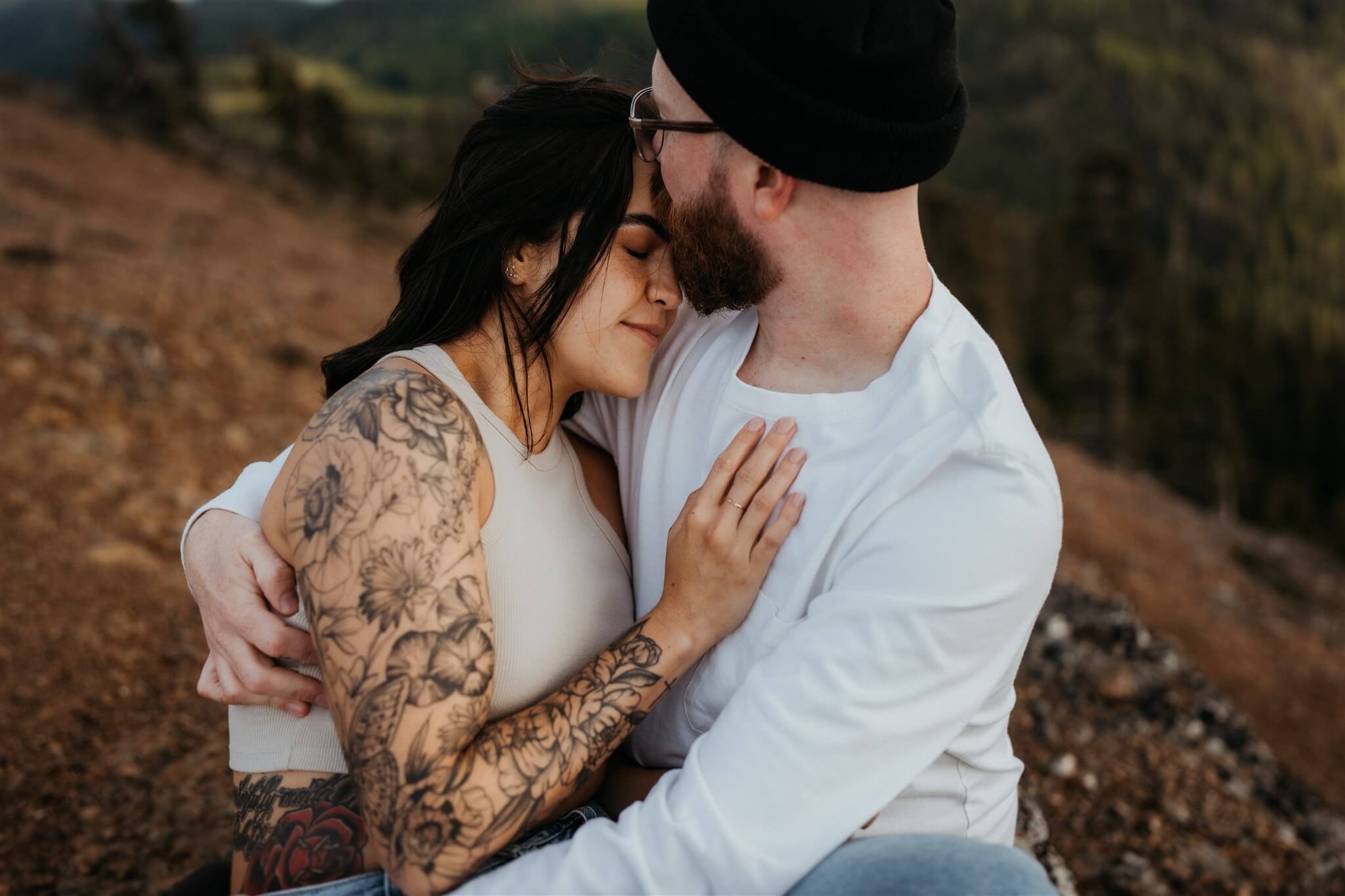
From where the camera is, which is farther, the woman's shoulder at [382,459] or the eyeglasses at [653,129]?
the eyeglasses at [653,129]

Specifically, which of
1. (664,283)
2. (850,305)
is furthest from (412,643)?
(850,305)

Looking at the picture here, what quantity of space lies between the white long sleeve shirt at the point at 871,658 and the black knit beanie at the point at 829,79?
389mm

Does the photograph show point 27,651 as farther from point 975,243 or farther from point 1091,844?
point 975,243

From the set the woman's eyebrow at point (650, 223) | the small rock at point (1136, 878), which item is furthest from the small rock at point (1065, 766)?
the woman's eyebrow at point (650, 223)

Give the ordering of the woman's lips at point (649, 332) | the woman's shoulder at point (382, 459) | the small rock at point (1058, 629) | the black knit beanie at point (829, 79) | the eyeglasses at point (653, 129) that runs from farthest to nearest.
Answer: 1. the small rock at point (1058, 629)
2. the woman's lips at point (649, 332)
3. the eyeglasses at point (653, 129)
4. the black knit beanie at point (829, 79)
5. the woman's shoulder at point (382, 459)

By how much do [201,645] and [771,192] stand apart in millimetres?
3864

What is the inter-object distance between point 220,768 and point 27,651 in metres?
1.40

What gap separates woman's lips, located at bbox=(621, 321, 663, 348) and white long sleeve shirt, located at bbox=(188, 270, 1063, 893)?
42 cm

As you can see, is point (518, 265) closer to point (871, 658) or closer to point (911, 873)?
point (871, 658)

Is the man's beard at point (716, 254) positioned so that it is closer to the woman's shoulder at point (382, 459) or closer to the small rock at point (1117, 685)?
the woman's shoulder at point (382, 459)

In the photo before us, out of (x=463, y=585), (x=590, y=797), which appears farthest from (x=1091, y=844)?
(x=463, y=585)

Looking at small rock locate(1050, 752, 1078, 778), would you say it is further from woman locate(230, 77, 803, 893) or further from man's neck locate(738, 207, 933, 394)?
man's neck locate(738, 207, 933, 394)

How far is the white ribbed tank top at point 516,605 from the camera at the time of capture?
6.68ft

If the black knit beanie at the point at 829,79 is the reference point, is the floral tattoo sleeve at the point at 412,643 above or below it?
below
